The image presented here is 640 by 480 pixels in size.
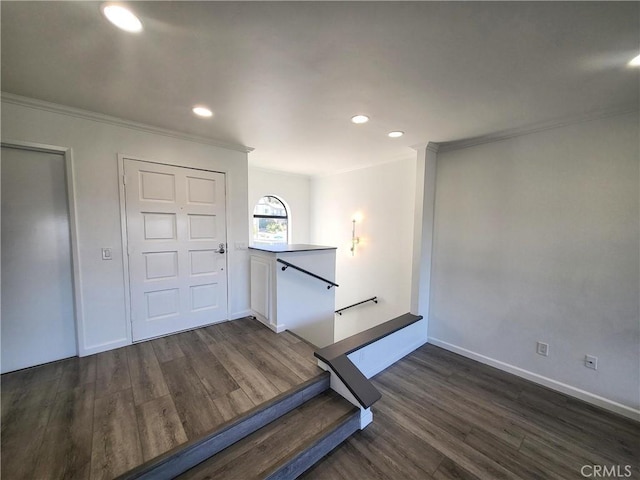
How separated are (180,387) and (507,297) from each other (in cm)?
334

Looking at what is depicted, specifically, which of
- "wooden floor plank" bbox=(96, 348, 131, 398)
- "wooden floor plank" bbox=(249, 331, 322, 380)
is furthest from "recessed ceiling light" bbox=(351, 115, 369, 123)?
"wooden floor plank" bbox=(96, 348, 131, 398)

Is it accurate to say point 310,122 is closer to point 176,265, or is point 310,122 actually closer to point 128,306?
point 176,265

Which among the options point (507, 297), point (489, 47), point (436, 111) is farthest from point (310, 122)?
point (507, 297)

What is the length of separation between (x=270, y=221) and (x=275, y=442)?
3.93 meters

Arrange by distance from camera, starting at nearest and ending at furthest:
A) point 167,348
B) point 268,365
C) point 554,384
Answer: point 268,365 < point 554,384 < point 167,348

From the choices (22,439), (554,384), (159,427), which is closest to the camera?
(22,439)

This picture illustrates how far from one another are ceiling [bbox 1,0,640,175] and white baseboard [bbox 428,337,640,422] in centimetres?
254

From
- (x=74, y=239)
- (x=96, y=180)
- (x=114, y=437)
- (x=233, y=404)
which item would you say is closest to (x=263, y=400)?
Result: (x=233, y=404)

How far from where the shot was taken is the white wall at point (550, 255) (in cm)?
210

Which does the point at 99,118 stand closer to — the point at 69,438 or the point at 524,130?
the point at 69,438

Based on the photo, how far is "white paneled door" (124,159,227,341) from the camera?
2639 millimetres

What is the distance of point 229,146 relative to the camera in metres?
3.19

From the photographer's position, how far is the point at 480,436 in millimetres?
1888

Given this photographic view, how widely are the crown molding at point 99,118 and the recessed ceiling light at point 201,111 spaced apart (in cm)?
69
